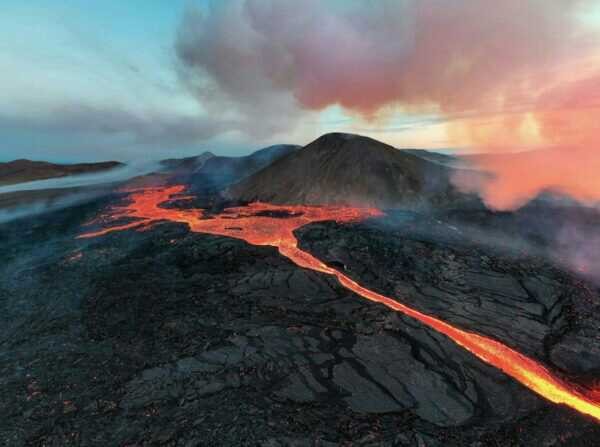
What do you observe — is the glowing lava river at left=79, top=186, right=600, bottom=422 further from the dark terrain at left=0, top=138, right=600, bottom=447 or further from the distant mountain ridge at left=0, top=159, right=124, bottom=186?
the distant mountain ridge at left=0, top=159, right=124, bottom=186

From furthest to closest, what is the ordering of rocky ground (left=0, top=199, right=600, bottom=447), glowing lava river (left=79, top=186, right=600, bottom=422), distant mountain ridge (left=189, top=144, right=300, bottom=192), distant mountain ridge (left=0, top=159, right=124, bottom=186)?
1. distant mountain ridge (left=0, top=159, right=124, bottom=186)
2. distant mountain ridge (left=189, top=144, right=300, bottom=192)
3. glowing lava river (left=79, top=186, right=600, bottom=422)
4. rocky ground (left=0, top=199, right=600, bottom=447)

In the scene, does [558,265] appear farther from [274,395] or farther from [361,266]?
[274,395]

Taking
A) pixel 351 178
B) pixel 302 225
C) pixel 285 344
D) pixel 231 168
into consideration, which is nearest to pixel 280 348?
pixel 285 344

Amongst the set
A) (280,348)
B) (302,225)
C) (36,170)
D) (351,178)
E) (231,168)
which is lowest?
(280,348)

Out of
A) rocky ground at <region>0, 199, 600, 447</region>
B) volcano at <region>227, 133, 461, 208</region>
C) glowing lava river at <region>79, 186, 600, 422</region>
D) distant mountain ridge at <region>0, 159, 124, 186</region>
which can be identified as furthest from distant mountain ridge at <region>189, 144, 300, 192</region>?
distant mountain ridge at <region>0, 159, 124, 186</region>

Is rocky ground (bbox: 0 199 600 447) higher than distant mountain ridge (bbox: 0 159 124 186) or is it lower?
lower

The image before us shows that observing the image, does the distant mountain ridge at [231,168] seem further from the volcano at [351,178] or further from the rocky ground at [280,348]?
the rocky ground at [280,348]

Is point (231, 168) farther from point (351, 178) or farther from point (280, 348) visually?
point (280, 348)
